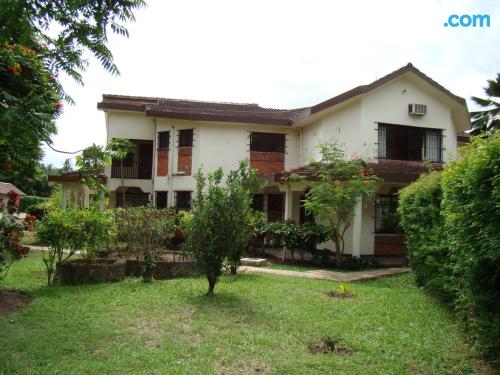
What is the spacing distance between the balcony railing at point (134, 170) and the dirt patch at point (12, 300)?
1251cm

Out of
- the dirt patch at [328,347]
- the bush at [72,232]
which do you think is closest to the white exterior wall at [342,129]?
the bush at [72,232]

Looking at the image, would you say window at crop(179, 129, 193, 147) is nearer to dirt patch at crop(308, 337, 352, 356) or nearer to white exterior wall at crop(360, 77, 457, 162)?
white exterior wall at crop(360, 77, 457, 162)

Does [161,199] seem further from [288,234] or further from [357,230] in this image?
[357,230]

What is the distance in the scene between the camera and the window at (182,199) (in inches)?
743

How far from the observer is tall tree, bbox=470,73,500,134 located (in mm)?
19516

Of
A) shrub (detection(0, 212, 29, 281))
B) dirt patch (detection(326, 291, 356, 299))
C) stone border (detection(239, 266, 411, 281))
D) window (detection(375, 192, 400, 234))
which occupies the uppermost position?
window (detection(375, 192, 400, 234))

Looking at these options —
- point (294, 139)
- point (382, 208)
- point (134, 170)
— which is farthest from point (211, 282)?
point (134, 170)

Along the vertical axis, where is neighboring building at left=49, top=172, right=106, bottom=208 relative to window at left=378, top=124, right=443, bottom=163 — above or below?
below

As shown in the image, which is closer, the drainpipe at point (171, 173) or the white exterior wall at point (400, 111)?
the white exterior wall at point (400, 111)

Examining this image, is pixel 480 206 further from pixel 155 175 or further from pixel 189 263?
pixel 155 175

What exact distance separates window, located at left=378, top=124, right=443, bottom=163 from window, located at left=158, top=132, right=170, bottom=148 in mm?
9180

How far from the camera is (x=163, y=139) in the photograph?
19.5m

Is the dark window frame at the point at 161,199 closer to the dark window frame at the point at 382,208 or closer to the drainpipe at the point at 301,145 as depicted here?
the drainpipe at the point at 301,145

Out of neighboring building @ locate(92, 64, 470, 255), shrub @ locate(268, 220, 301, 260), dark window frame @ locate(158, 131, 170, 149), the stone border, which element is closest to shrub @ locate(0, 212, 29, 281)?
the stone border
